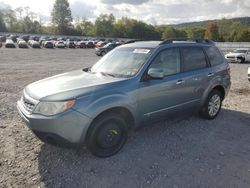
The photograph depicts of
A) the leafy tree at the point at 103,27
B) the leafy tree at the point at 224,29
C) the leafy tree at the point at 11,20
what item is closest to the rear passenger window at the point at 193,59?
the leafy tree at the point at 224,29

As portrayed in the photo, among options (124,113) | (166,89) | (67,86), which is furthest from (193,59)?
(67,86)

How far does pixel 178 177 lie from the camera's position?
3402mm

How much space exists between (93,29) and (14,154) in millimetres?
94024

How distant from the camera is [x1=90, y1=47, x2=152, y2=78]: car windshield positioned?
13.8 ft

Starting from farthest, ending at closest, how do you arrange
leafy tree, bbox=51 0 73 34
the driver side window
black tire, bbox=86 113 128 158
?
leafy tree, bbox=51 0 73 34 → the driver side window → black tire, bbox=86 113 128 158

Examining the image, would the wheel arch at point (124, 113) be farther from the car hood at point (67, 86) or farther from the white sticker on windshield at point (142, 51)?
the white sticker on windshield at point (142, 51)

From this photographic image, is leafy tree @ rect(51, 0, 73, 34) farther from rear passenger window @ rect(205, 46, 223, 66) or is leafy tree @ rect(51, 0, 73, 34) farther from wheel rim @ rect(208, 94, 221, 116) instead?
wheel rim @ rect(208, 94, 221, 116)

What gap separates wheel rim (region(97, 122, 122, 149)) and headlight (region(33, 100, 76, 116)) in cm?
67

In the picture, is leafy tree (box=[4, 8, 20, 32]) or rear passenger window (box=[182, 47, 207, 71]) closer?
rear passenger window (box=[182, 47, 207, 71])

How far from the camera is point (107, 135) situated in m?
3.81

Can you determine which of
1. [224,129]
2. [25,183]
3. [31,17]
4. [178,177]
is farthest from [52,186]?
[31,17]

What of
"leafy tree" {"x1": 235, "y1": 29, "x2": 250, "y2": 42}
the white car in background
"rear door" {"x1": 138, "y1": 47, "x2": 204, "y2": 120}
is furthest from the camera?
"leafy tree" {"x1": 235, "y1": 29, "x2": 250, "y2": 42}

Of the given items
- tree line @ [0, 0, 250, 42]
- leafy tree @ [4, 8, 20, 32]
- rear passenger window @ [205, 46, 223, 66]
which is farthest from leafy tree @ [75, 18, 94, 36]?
rear passenger window @ [205, 46, 223, 66]

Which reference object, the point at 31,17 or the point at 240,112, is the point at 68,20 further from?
the point at 240,112
